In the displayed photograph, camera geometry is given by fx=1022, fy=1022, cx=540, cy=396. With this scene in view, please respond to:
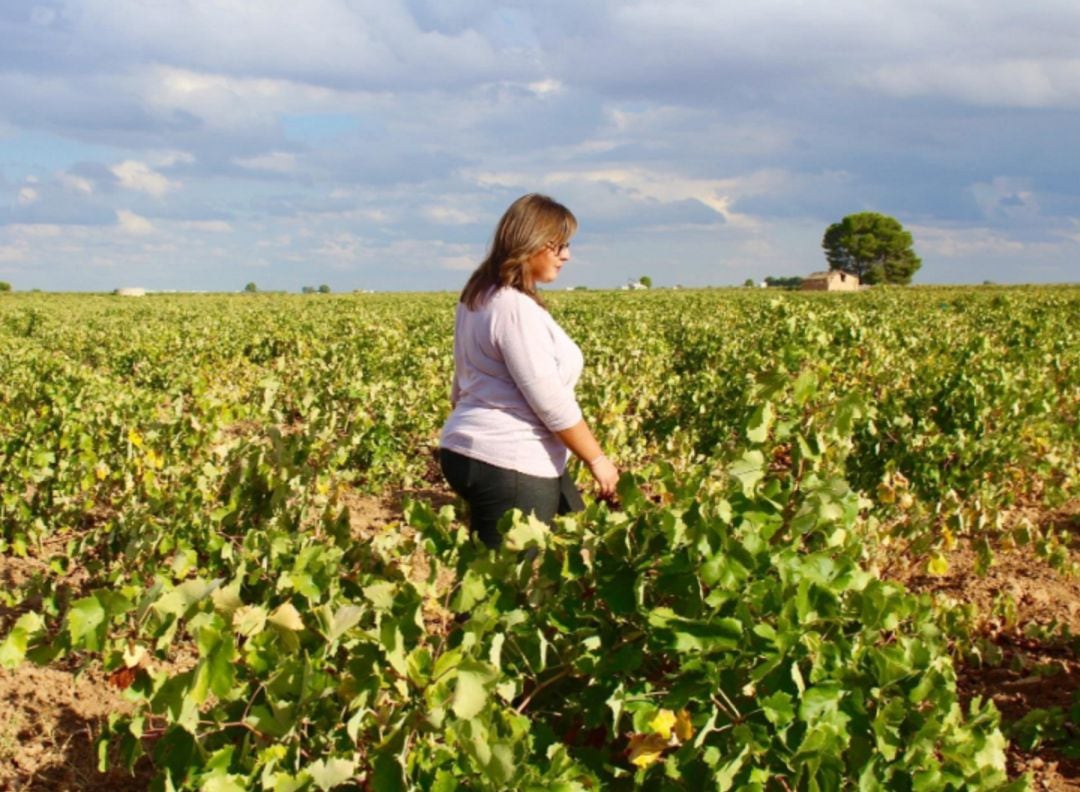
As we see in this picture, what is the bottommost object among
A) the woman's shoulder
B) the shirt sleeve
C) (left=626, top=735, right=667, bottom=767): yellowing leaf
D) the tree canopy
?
(left=626, top=735, right=667, bottom=767): yellowing leaf

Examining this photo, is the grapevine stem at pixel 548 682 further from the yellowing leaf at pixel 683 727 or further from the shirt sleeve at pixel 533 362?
the shirt sleeve at pixel 533 362

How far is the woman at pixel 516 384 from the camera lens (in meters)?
3.36

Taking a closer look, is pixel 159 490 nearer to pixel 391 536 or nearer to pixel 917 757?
pixel 391 536

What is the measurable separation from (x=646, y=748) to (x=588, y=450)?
129 centimetres

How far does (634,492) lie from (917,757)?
84cm

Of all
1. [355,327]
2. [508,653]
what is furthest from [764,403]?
[355,327]

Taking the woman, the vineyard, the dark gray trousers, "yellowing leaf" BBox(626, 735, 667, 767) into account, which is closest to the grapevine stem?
the vineyard

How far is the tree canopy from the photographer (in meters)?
108

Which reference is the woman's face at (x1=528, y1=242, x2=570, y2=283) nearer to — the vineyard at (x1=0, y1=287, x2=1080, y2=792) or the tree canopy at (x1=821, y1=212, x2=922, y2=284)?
the vineyard at (x1=0, y1=287, x2=1080, y2=792)

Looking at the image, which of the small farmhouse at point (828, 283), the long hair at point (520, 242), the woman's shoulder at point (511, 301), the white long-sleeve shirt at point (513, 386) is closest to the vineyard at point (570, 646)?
the white long-sleeve shirt at point (513, 386)

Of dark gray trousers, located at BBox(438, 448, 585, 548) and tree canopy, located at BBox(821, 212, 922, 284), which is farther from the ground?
tree canopy, located at BBox(821, 212, 922, 284)

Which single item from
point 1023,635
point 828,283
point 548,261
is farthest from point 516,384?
point 828,283

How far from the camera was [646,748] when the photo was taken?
234cm

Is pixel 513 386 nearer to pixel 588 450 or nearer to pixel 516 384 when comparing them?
pixel 516 384
